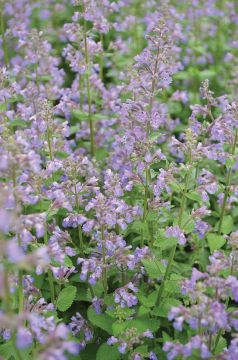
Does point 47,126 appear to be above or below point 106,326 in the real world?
above

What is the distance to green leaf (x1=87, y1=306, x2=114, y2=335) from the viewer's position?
16.5ft

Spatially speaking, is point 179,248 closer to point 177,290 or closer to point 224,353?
point 177,290

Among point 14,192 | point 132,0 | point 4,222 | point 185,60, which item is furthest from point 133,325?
point 132,0

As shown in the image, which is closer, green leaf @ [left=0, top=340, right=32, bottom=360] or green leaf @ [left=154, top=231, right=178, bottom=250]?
green leaf @ [left=0, top=340, right=32, bottom=360]

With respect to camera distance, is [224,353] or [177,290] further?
[177,290]

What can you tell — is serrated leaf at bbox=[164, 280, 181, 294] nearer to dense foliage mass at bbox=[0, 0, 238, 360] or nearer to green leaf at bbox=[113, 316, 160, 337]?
dense foliage mass at bbox=[0, 0, 238, 360]

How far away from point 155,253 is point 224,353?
1444 millimetres

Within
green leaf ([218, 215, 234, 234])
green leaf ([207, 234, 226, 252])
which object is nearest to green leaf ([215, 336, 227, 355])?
green leaf ([207, 234, 226, 252])

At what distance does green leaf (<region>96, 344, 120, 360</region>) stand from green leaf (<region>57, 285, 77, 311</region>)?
503mm

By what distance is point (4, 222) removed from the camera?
3.25 m

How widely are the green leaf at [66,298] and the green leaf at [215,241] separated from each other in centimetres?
170

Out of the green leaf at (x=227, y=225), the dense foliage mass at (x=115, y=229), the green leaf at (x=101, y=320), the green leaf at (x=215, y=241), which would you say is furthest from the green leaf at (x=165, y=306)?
the green leaf at (x=227, y=225)

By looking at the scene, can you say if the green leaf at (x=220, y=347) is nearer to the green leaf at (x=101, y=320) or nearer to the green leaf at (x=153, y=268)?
the green leaf at (x=153, y=268)

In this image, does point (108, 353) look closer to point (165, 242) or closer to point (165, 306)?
point (165, 306)
